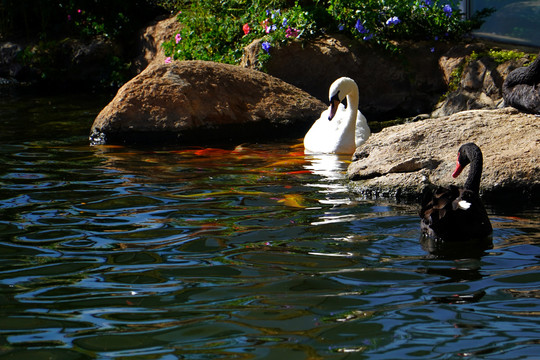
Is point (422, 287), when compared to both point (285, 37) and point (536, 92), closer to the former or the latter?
point (536, 92)

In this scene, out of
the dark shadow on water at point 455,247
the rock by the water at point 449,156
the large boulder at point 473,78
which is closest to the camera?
the dark shadow on water at point 455,247

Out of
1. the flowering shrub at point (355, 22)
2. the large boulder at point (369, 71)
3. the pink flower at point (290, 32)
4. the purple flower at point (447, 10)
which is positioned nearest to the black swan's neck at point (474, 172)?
the large boulder at point (369, 71)

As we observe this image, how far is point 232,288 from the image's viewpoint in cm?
414

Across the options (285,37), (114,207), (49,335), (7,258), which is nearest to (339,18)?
(285,37)

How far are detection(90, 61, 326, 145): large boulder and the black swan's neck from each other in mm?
4744

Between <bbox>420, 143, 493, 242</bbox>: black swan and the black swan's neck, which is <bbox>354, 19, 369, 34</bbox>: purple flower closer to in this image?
the black swan's neck

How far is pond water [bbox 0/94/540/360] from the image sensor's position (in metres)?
3.42

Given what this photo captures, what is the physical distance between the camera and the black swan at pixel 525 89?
8.08 m

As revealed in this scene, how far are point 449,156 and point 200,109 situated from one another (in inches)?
155

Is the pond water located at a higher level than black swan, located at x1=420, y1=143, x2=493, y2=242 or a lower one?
lower

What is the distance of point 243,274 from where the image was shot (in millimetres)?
4395

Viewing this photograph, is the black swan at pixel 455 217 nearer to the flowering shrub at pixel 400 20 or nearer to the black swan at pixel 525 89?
the black swan at pixel 525 89

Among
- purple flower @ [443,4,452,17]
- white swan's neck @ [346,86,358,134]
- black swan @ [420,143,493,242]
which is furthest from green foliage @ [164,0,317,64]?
black swan @ [420,143,493,242]

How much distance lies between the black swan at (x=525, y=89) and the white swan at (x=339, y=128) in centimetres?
166
